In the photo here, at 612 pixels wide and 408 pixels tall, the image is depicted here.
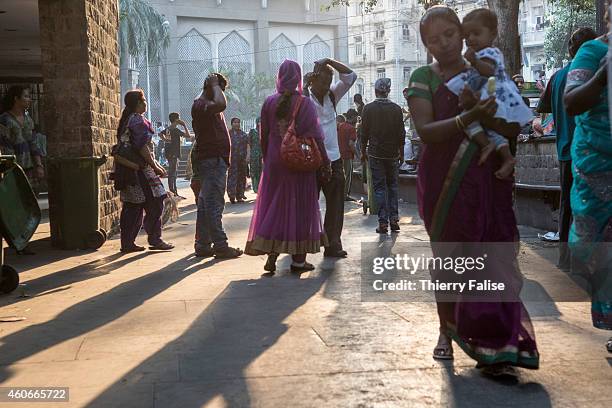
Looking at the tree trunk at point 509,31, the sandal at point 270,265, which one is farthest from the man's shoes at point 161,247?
the tree trunk at point 509,31

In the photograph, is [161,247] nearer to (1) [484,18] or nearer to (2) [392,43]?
(1) [484,18]

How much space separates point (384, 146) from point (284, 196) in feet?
11.6

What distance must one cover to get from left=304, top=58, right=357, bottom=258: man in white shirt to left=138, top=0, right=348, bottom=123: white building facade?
51.9 m

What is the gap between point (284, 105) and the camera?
7.06 metres

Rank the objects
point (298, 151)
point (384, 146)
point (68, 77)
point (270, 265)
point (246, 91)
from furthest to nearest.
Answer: point (246, 91), point (384, 146), point (68, 77), point (270, 265), point (298, 151)

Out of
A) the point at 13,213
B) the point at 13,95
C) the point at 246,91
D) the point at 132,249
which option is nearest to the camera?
the point at 13,213

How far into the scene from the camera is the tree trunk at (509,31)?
14961 mm

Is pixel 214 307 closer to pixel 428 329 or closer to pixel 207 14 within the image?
pixel 428 329

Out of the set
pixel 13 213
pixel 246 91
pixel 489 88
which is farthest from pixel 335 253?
pixel 246 91

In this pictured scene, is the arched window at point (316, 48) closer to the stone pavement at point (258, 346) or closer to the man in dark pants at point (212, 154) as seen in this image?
the man in dark pants at point (212, 154)

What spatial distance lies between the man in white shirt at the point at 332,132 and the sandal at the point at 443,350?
4025 mm

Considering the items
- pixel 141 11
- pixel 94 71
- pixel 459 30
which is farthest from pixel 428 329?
pixel 141 11

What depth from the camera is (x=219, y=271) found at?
25.0 ft

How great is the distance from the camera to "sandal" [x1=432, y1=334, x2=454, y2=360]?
13.8 feet
